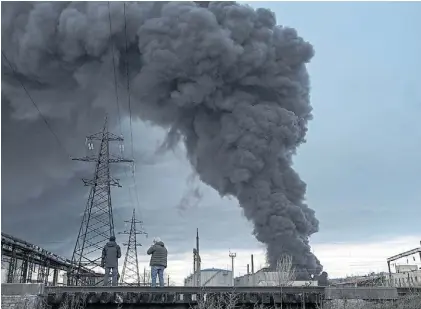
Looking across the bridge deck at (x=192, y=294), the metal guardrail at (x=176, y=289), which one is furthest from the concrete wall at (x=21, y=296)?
the metal guardrail at (x=176, y=289)

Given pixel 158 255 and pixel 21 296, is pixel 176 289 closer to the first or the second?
pixel 158 255

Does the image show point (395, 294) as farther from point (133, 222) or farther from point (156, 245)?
point (133, 222)

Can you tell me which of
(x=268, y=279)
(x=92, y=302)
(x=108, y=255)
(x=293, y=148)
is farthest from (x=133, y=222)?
(x=92, y=302)

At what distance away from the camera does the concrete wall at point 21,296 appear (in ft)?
27.3

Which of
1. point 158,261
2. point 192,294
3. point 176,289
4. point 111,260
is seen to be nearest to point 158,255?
point 158,261

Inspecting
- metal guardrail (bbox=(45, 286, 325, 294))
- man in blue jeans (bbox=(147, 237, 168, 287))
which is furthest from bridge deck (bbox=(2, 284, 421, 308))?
man in blue jeans (bbox=(147, 237, 168, 287))

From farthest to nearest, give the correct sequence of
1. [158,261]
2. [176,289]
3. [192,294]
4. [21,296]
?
1. [158,261]
2. [176,289]
3. [192,294]
4. [21,296]

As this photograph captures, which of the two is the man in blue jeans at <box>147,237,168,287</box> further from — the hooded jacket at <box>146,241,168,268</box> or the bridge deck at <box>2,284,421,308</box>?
the bridge deck at <box>2,284,421,308</box>

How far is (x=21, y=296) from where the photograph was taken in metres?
8.45

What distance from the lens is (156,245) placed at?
440 inches

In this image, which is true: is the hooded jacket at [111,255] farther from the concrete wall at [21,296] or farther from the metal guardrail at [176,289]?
the concrete wall at [21,296]

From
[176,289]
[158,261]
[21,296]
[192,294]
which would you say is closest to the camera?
[21,296]

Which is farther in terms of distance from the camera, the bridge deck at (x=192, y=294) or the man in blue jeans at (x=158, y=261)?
the man in blue jeans at (x=158, y=261)

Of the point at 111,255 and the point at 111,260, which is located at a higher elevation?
the point at 111,255
